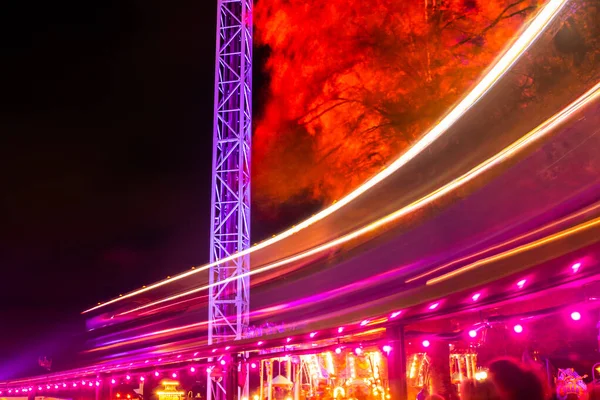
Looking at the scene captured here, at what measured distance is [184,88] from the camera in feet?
66.0

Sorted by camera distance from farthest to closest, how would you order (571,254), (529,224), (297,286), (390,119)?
(297,286) → (390,119) → (529,224) → (571,254)

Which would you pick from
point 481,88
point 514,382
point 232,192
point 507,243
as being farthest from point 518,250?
point 232,192

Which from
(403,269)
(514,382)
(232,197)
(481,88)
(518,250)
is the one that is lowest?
(514,382)

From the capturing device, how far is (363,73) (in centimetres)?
1230

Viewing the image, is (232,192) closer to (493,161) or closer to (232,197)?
(232,197)

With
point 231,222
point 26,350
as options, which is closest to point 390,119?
point 231,222

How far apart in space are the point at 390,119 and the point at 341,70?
1771 mm

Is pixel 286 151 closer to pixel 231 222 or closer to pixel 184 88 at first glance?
pixel 231 222

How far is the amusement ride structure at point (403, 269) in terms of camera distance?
7.24 metres

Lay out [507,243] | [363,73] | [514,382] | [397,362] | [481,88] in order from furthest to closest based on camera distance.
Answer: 1. [363,73]
2. [507,243]
3. [481,88]
4. [397,362]
5. [514,382]

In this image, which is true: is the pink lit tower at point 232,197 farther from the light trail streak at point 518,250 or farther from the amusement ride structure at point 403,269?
the light trail streak at point 518,250

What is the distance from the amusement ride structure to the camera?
23.7 ft

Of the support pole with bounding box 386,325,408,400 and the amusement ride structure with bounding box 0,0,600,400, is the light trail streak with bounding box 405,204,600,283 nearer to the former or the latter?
the amusement ride structure with bounding box 0,0,600,400

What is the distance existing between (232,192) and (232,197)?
0.92 m
